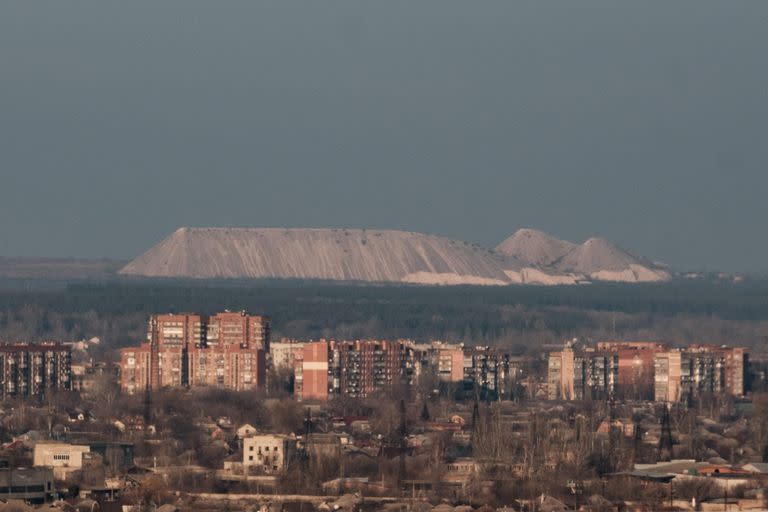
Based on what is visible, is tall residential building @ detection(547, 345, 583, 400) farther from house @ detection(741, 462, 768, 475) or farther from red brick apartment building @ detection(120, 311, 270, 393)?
house @ detection(741, 462, 768, 475)

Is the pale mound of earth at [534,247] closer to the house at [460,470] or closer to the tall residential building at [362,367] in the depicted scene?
the tall residential building at [362,367]

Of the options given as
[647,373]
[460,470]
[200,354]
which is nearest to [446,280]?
[647,373]

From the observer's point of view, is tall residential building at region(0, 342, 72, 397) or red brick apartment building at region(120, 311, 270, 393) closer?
tall residential building at region(0, 342, 72, 397)

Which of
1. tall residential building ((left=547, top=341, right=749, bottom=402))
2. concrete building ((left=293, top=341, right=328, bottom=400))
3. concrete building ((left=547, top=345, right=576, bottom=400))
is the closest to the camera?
concrete building ((left=293, top=341, right=328, bottom=400))

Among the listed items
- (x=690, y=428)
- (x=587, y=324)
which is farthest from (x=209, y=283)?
(x=690, y=428)

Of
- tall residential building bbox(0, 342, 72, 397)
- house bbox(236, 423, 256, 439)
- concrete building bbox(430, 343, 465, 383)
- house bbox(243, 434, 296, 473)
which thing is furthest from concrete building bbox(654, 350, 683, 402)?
house bbox(243, 434, 296, 473)

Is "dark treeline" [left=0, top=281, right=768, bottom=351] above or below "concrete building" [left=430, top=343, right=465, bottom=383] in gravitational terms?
above

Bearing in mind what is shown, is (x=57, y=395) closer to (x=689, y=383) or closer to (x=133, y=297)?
(x=689, y=383)

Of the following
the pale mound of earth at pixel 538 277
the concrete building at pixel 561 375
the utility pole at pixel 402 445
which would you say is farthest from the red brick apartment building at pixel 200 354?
the pale mound of earth at pixel 538 277
